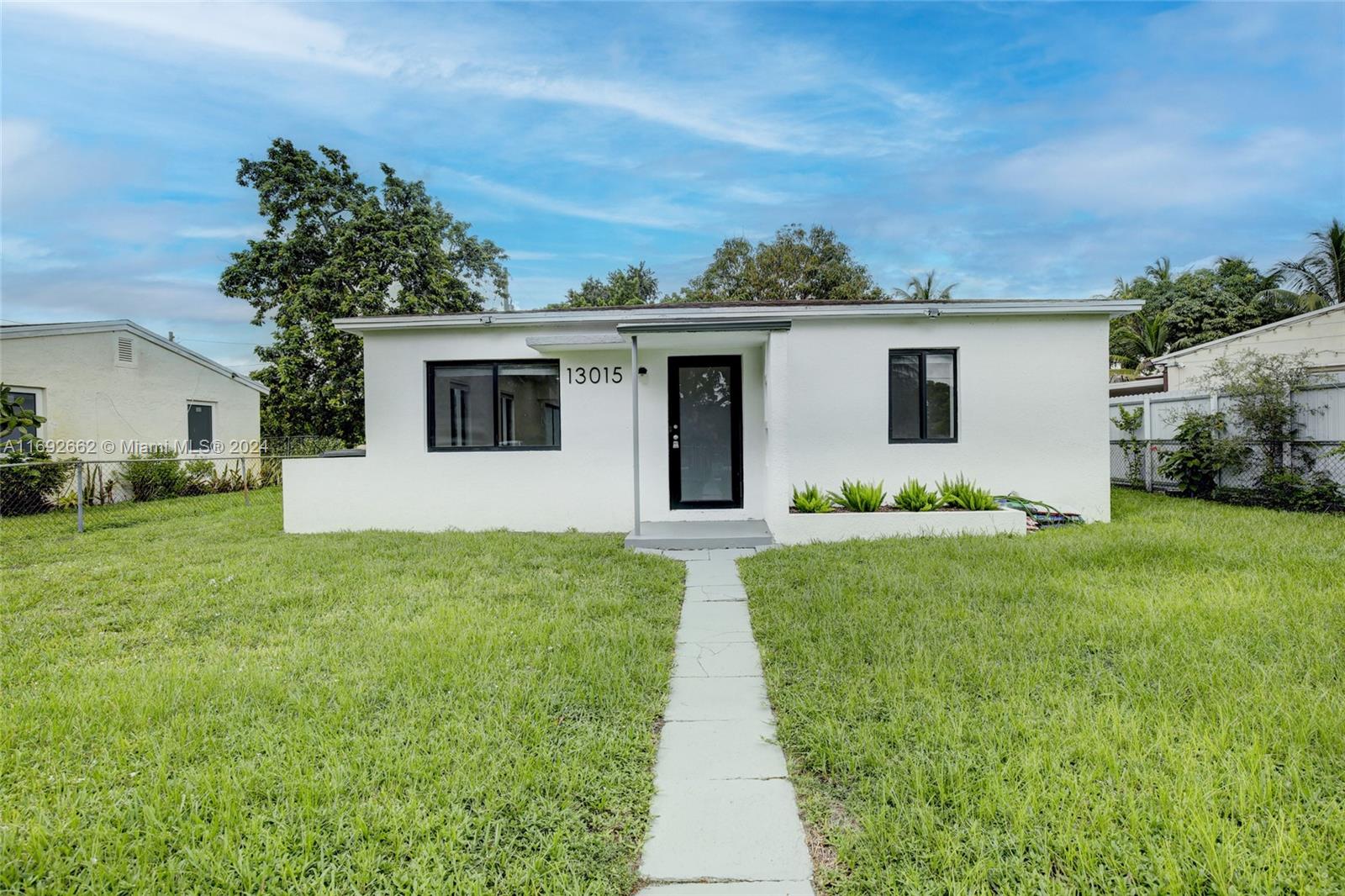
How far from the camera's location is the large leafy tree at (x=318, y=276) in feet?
57.9

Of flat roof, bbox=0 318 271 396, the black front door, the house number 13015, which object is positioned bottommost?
the black front door

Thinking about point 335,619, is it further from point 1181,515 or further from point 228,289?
point 228,289

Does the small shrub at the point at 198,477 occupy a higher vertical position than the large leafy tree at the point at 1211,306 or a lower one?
lower

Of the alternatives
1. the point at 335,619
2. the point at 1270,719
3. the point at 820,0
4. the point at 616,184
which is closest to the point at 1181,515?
the point at 1270,719

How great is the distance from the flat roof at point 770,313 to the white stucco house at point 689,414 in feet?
0.10

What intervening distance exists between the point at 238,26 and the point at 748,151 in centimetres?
1179

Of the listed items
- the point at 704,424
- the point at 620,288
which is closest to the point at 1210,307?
the point at 620,288

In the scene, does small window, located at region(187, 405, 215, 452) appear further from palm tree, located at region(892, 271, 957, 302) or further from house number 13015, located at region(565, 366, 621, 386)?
palm tree, located at region(892, 271, 957, 302)

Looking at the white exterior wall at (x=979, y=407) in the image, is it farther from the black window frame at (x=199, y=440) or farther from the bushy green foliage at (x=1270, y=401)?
the black window frame at (x=199, y=440)

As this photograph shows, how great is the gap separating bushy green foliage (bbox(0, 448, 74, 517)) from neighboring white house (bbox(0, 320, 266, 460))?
0.66 m

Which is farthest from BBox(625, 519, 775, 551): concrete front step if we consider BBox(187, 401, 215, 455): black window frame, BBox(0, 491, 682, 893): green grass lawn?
BBox(187, 401, 215, 455): black window frame

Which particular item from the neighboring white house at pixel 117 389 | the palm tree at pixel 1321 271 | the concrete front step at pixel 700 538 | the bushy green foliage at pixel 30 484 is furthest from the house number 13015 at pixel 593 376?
the palm tree at pixel 1321 271

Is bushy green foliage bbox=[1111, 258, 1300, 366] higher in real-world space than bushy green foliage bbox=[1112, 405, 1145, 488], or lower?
higher

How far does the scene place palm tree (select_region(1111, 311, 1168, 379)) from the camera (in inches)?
1060
